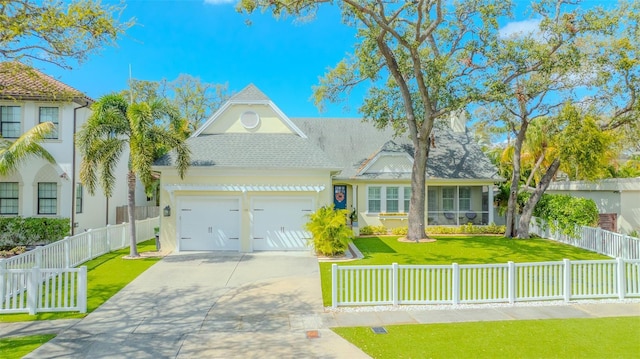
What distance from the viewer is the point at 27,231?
1700 centimetres

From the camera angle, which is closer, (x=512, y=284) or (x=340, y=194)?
(x=512, y=284)

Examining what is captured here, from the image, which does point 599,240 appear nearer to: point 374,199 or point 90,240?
point 374,199

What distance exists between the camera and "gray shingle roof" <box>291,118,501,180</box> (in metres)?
21.7

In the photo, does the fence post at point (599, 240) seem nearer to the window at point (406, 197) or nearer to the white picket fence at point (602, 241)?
the white picket fence at point (602, 241)

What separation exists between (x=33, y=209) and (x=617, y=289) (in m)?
22.4

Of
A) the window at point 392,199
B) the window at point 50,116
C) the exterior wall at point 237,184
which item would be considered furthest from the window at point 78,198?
the window at point 392,199

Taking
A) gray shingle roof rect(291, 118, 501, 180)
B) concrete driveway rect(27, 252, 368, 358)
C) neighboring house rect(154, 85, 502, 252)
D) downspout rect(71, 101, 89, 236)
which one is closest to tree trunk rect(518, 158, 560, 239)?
gray shingle roof rect(291, 118, 501, 180)

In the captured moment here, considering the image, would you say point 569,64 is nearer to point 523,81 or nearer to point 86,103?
point 523,81

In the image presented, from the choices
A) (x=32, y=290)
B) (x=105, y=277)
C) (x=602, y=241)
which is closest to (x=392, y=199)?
(x=602, y=241)

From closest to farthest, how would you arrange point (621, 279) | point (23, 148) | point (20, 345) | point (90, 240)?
point (20, 345) → point (621, 279) → point (90, 240) → point (23, 148)

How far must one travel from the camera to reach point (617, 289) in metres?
9.44

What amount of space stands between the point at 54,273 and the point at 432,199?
1855 cm

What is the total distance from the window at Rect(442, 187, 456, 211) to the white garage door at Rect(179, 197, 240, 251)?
12.4m

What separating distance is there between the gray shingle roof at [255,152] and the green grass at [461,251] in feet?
13.5
